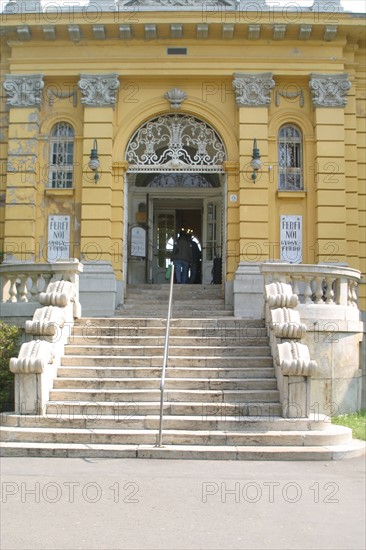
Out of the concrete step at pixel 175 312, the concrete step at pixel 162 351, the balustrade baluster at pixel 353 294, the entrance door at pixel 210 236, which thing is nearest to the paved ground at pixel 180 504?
the concrete step at pixel 162 351

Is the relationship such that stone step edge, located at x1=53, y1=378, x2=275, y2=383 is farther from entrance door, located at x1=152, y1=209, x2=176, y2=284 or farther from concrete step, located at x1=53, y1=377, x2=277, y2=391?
entrance door, located at x1=152, y1=209, x2=176, y2=284

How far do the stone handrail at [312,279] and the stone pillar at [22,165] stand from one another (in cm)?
640

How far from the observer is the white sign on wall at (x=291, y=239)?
625 inches

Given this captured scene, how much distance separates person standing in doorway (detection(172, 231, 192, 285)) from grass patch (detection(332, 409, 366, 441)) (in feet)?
23.5

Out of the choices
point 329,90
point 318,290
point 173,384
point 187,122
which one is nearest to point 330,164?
point 329,90

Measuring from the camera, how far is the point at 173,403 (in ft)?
33.1

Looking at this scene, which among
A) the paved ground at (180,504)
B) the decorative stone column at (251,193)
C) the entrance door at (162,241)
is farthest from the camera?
the entrance door at (162,241)

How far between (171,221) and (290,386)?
11769mm

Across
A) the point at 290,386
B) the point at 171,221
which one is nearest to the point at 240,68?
the point at 171,221

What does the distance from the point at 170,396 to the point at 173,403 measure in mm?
269

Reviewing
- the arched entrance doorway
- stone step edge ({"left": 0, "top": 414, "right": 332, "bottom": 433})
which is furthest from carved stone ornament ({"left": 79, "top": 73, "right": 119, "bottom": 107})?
stone step edge ({"left": 0, "top": 414, "right": 332, "bottom": 433})

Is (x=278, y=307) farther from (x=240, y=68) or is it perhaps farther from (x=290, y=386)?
(x=240, y=68)

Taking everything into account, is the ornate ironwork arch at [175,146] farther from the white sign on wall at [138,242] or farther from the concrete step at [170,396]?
the concrete step at [170,396]

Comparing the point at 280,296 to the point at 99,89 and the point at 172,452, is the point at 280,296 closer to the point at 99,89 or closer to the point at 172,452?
the point at 172,452
